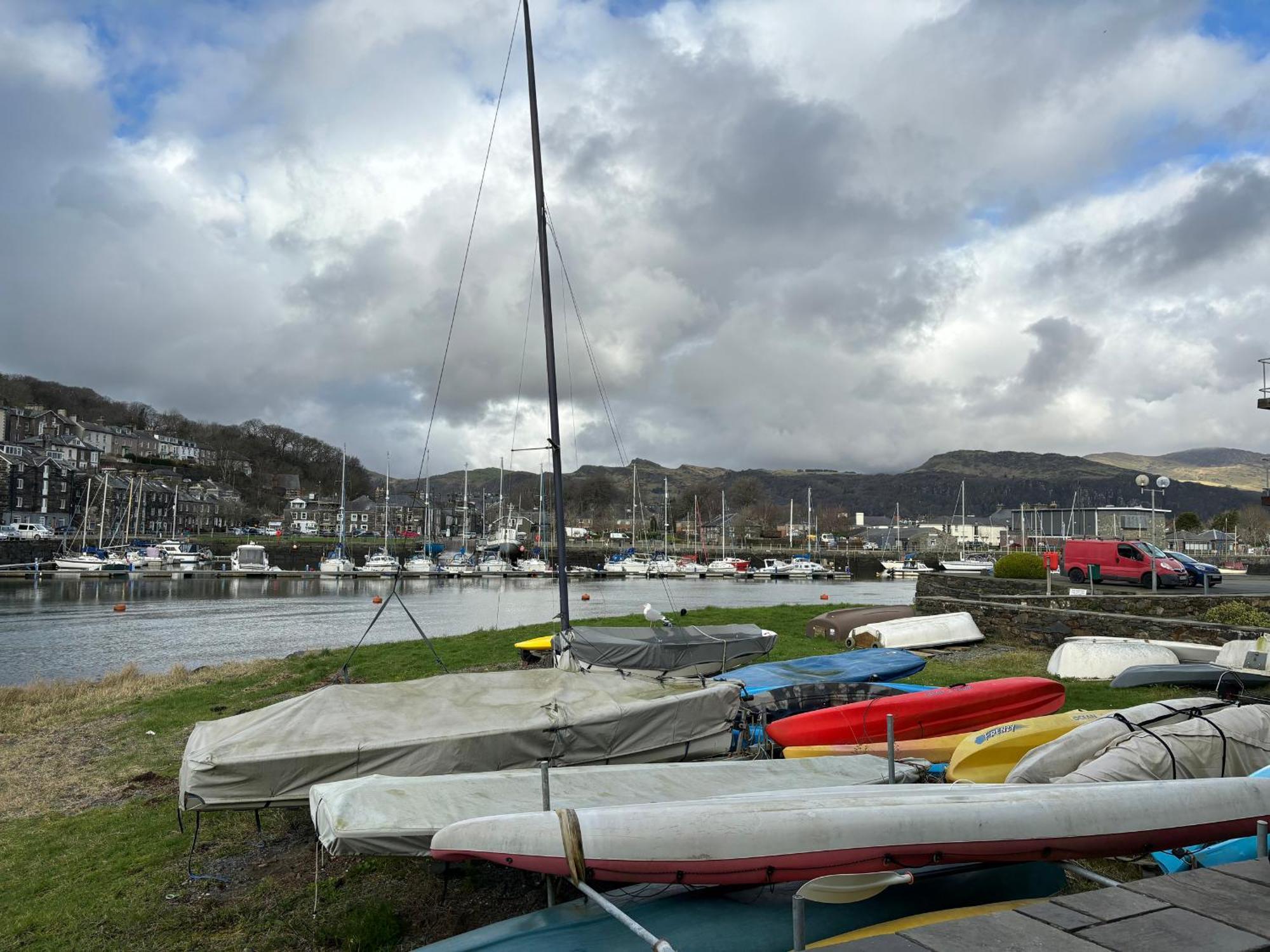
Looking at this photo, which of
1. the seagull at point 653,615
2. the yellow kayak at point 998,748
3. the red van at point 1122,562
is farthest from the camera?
the red van at point 1122,562

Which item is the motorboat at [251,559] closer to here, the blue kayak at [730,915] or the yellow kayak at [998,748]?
the yellow kayak at [998,748]

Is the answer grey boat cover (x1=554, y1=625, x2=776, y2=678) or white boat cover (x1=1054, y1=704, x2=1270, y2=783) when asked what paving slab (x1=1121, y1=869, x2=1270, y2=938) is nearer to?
white boat cover (x1=1054, y1=704, x2=1270, y2=783)

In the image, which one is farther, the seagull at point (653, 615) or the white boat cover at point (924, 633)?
the white boat cover at point (924, 633)

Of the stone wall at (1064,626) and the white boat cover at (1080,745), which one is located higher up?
the white boat cover at (1080,745)

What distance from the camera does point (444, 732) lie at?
25.5 ft

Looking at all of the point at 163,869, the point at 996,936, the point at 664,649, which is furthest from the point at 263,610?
the point at 996,936

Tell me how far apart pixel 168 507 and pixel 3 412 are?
32227 millimetres

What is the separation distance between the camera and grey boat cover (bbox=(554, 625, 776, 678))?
13617 mm

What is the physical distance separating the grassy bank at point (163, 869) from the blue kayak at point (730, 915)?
139 centimetres

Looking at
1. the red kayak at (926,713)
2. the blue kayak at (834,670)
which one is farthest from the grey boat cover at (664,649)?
the red kayak at (926,713)

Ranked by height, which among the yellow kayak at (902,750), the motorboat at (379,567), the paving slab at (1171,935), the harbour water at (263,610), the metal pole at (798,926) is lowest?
the harbour water at (263,610)

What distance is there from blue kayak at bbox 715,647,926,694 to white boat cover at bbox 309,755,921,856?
4235mm

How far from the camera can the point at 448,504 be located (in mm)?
178125

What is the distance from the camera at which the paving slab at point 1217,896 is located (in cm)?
309
